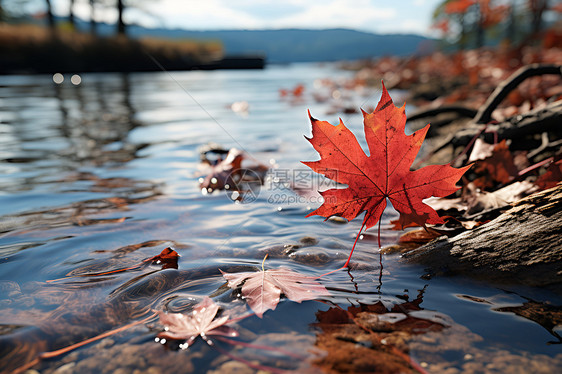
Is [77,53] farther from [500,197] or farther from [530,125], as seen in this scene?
[500,197]

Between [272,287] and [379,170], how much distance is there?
47 centimetres

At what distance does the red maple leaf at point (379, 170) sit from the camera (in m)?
0.99

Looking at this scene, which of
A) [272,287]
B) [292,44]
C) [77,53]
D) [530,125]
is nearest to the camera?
[272,287]

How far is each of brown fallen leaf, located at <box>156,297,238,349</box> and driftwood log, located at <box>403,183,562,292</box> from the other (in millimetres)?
709

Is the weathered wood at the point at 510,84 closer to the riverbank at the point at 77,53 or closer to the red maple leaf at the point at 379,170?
the red maple leaf at the point at 379,170

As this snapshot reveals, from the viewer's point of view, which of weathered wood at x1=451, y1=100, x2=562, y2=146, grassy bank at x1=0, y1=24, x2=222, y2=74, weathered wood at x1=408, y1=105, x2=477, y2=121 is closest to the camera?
weathered wood at x1=451, y1=100, x2=562, y2=146

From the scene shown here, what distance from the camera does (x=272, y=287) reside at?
40.1 inches

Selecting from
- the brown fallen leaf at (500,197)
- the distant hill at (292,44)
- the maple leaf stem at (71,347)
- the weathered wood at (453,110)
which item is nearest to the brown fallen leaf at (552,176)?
the brown fallen leaf at (500,197)

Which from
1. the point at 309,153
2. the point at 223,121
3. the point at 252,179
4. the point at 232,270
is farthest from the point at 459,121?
the point at 232,270

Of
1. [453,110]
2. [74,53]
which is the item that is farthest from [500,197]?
[74,53]

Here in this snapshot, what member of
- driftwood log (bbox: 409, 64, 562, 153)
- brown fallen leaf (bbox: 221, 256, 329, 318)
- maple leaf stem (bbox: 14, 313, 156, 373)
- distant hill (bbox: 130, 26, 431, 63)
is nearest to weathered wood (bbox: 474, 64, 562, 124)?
driftwood log (bbox: 409, 64, 562, 153)

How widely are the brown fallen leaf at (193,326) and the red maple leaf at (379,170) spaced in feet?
1.30

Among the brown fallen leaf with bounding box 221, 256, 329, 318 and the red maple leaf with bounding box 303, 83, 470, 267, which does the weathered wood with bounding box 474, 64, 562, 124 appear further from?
the brown fallen leaf with bounding box 221, 256, 329, 318

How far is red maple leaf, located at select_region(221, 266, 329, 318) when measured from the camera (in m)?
0.97
